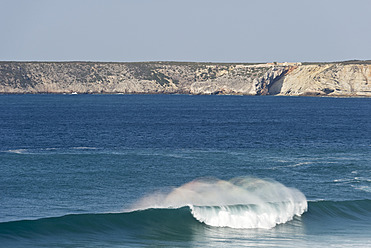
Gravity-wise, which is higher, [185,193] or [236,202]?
[185,193]

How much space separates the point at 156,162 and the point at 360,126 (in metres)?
42.2

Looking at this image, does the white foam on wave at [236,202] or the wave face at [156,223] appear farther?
the white foam on wave at [236,202]

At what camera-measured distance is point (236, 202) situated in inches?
1182

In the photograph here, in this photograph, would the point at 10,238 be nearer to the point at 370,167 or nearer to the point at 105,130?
the point at 370,167

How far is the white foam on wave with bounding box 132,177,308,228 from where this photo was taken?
91.2 feet

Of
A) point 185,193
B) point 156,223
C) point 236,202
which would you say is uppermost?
point 185,193

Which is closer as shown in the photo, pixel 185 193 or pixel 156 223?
pixel 156 223

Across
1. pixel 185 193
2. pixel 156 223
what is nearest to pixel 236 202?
pixel 185 193

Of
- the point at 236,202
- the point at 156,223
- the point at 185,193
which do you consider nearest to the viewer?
the point at 156,223

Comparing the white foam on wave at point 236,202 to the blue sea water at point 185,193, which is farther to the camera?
the white foam on wave at point 236,202

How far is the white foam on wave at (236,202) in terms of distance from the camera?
1094 inches

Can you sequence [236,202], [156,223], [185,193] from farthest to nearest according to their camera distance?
[185,193] < [236,202] < [156,223]

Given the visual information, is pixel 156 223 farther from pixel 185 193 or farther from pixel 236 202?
pixel 185 193

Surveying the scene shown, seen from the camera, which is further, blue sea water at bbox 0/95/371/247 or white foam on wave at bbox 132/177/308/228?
white foam on wave at bbox 132/177/308/228
